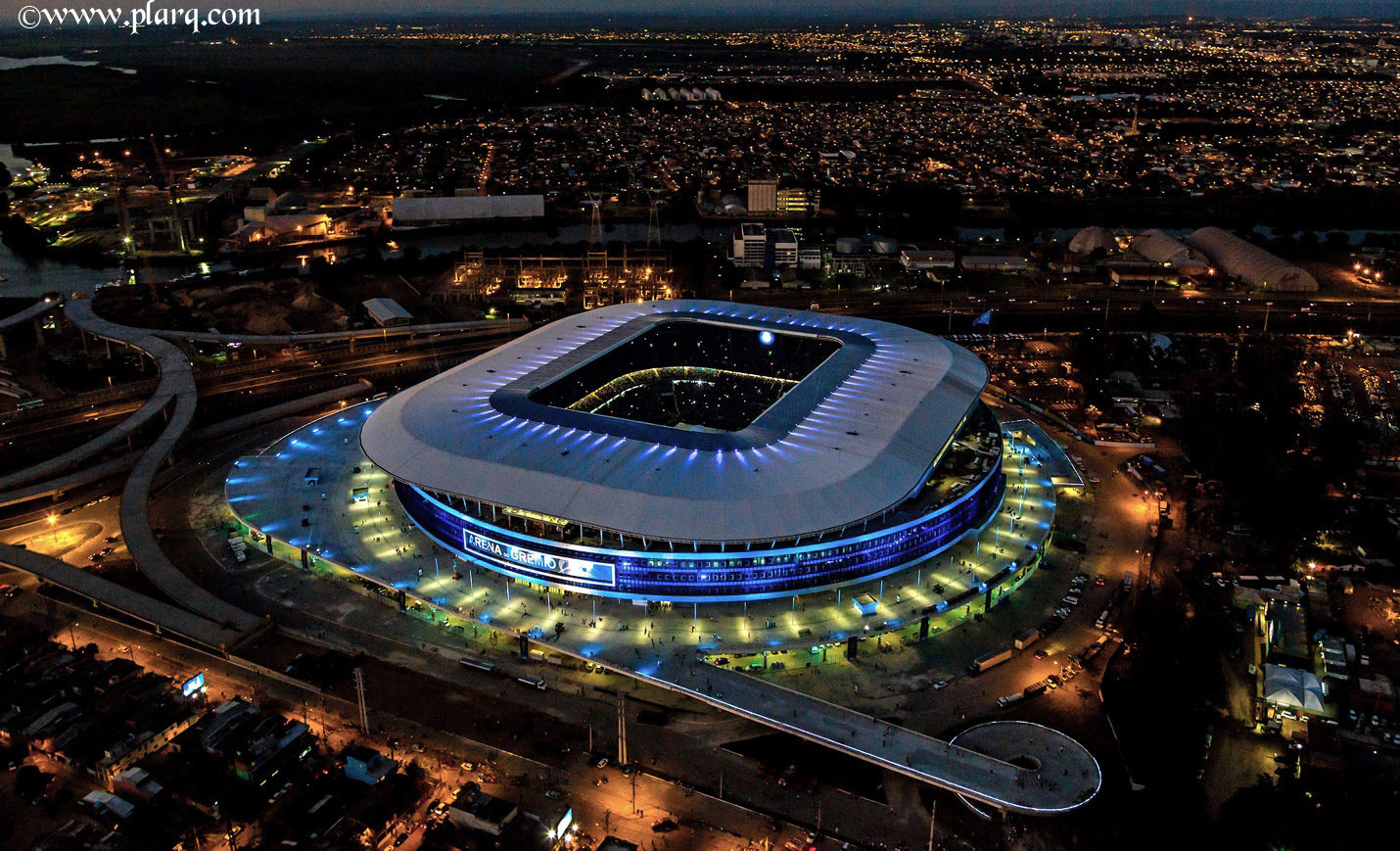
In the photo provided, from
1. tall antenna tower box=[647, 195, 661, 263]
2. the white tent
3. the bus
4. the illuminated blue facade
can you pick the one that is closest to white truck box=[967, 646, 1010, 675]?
the illuminated blue facade

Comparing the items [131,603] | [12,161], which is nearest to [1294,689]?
[131,603]

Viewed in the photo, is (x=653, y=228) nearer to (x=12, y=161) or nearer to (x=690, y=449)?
(x=690, y=449)

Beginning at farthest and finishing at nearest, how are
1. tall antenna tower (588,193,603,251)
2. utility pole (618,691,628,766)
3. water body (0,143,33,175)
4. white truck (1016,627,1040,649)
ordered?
water body (0,143,33,175) → tall antenna tower (588,193,603,251) → white truck (1016,627,1040,649) → utility pole (618,691,628,766)

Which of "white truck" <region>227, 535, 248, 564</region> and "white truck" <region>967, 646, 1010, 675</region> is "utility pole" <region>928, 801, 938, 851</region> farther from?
"white truck" <region>227, 535, 248, 564</region>

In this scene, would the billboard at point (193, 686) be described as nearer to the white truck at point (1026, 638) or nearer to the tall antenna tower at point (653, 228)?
the white truck at point (1026, 638)

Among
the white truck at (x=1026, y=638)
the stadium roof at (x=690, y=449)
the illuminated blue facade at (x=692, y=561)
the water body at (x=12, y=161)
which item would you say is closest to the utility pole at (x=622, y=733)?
the illuminated blue facade at (x=692, y=561)
